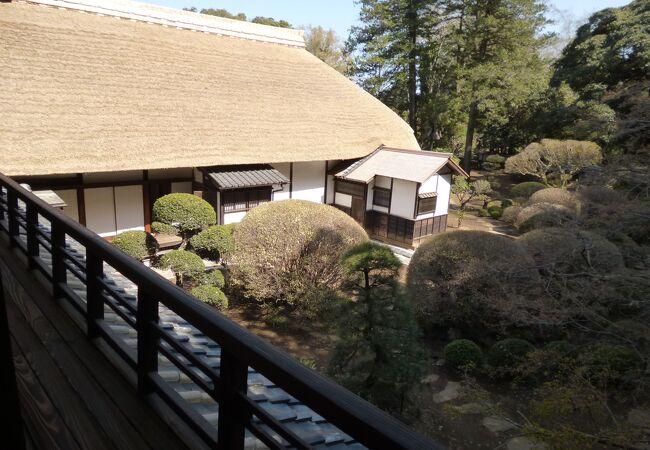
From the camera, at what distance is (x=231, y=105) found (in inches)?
529

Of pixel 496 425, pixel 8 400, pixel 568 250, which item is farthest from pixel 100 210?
pixel 8 400

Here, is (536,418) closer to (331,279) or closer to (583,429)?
(583,429)

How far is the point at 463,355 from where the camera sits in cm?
739

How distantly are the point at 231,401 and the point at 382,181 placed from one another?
14152 millimetres

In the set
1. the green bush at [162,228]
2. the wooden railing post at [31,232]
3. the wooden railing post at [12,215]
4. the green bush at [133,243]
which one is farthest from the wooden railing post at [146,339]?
the green bush at [162,228]

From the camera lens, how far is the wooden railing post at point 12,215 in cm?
335

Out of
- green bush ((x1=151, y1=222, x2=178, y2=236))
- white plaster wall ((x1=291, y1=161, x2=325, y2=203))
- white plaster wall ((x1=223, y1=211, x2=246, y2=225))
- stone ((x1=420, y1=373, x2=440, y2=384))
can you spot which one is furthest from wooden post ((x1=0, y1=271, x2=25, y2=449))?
white plaster wall ((x1=291, y1=161, x2=325, y2=203))

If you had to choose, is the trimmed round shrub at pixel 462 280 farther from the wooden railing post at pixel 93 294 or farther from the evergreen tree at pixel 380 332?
the wooden railing post at pixel 93 294

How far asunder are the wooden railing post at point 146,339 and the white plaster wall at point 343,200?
13.8m

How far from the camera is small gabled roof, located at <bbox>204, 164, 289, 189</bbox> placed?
11861 millimetres

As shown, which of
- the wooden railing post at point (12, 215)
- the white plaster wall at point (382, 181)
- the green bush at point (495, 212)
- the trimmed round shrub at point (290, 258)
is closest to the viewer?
the wooden railing post at point (12, 215)

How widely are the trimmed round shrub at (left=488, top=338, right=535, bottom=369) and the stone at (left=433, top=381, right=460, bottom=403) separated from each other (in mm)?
727

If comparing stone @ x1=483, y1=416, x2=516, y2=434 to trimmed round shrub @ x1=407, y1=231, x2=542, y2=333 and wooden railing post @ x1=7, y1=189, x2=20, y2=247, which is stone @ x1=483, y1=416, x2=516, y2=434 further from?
wooden railing post @ x1=7, y1=189, x2=20, y2=247

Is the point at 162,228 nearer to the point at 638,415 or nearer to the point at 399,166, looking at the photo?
the point at 399,166
